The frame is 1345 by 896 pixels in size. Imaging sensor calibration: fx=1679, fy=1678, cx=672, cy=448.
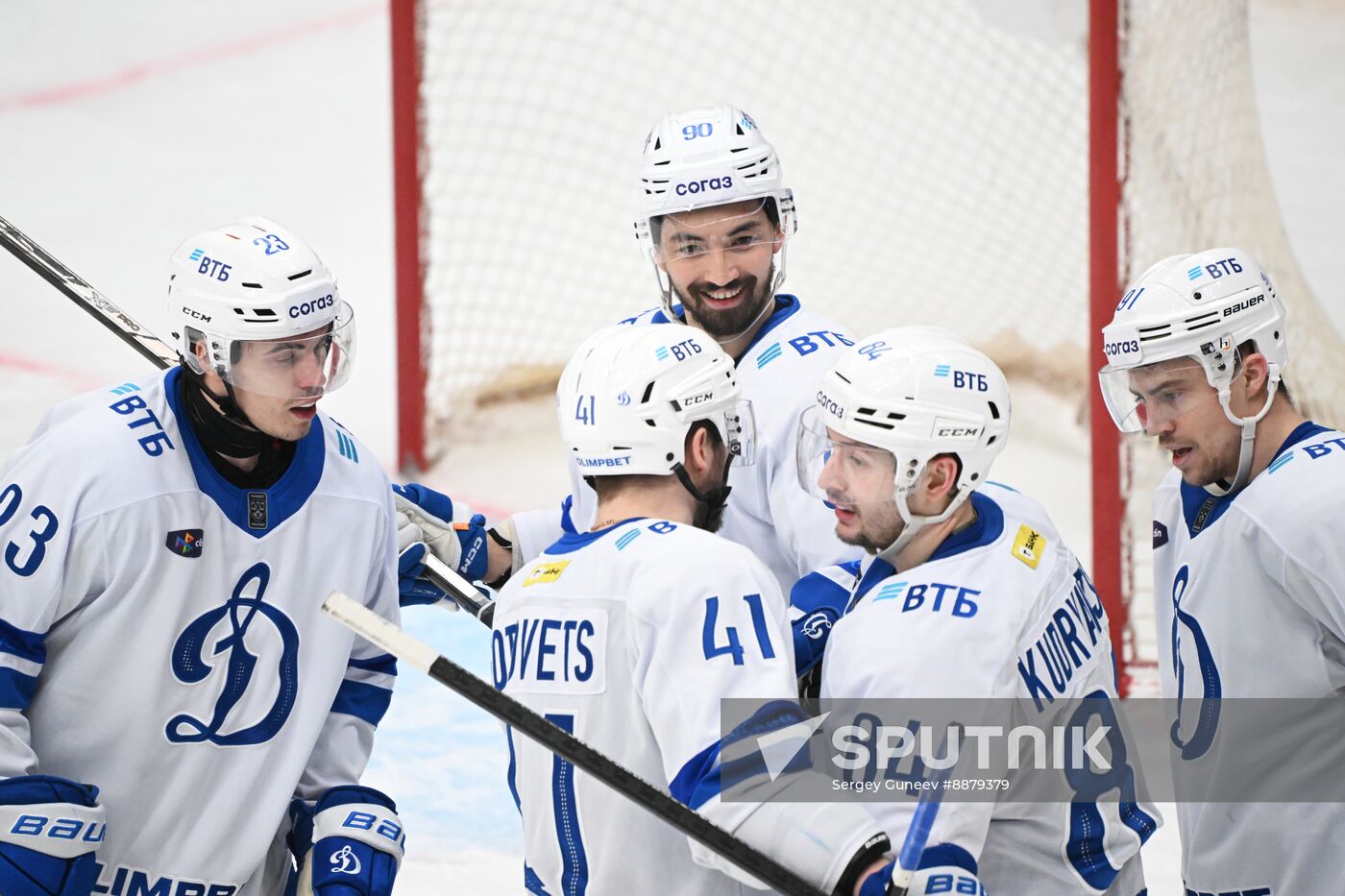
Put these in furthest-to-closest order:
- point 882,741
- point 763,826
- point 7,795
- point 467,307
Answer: point 467,307, point 7,795, point 882,741, point 763,826

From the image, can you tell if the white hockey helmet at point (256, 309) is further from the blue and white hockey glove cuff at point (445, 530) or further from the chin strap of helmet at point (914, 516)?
the chin strap of helmet at point (914, 516)

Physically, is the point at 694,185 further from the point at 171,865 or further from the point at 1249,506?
the point at 171,865

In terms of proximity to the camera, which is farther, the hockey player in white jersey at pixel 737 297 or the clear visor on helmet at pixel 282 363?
the hockey player in white jersey at pixel 737 297

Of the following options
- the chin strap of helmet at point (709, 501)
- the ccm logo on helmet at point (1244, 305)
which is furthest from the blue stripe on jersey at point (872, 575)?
the ccm logo on helmet at point (1244, 305)

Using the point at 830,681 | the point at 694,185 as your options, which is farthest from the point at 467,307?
the point at 830,681

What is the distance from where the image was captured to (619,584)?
1880 mm

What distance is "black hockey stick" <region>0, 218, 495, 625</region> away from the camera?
2783mm

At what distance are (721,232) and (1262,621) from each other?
1053 millimetres

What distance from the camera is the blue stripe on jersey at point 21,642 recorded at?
7.09ft

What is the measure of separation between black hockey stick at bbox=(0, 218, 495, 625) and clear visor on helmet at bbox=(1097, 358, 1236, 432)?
3.51 feet

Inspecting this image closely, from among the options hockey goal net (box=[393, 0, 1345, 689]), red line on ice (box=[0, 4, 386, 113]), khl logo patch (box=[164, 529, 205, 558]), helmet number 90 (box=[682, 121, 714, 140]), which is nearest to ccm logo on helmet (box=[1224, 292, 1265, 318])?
helmet number 90 (box=[682, 121, 714, 140])

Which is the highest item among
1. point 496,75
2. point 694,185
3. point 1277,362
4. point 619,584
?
point 496,75

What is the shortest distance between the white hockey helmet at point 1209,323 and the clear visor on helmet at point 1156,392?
0.01 metres

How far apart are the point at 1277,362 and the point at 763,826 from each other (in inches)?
46.6
